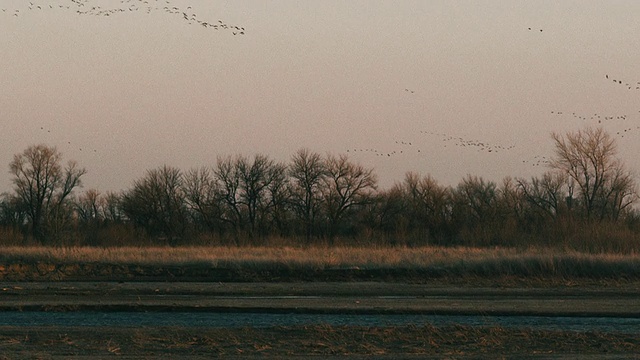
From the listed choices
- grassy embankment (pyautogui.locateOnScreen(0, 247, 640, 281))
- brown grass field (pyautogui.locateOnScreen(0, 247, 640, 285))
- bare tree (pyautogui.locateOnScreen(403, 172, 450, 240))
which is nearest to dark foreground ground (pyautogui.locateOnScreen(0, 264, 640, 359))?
brown grass field (pyautogui.locateOnScreen(0, 247, 640, 285))

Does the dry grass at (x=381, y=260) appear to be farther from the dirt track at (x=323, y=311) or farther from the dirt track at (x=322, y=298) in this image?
the dirt track at (x=322, y=298)

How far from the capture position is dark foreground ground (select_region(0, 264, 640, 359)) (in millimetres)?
16047

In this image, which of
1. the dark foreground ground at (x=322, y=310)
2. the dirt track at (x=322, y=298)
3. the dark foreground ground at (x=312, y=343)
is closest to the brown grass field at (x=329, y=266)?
the dark foreground ground at (x=322, y=310)

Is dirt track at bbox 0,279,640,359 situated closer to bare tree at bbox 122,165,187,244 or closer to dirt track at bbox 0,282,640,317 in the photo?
dirt track at bbox 0,282,640,317

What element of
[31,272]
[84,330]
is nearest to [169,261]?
[31,272]

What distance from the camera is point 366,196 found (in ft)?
287

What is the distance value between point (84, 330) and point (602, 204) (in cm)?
6321

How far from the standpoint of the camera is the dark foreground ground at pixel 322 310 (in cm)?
1605

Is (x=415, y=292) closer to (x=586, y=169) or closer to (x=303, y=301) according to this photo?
(x=303, y=301)

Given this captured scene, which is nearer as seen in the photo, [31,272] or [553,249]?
[31,272]

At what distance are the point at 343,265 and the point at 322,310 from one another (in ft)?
55.4

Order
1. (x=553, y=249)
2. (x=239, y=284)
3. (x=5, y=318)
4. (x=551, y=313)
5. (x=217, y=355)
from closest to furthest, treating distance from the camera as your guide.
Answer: (x=217, y=355) → (x=5, y=318) → (x=551, y=313) → (x=239, y=284) → (x=553, y=249)

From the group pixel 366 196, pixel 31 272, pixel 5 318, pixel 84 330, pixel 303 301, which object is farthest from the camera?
pixel 366 196

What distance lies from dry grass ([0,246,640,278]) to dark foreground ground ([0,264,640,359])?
175cm
